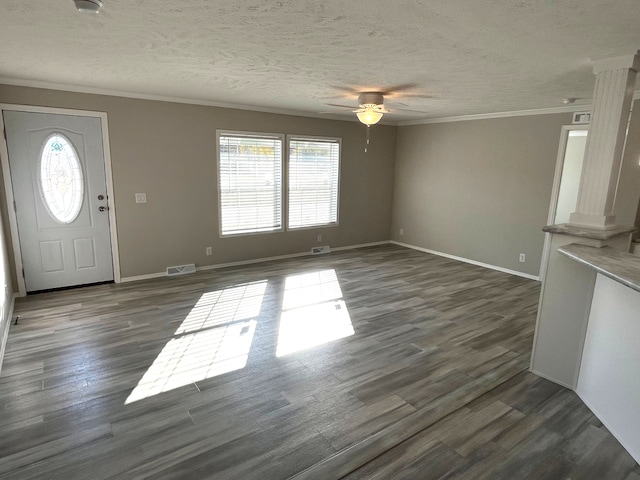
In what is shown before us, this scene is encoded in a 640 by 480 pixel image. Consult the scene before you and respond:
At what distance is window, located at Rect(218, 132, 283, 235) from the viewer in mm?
5755

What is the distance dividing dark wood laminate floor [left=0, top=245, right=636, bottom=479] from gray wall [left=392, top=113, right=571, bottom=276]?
110 centimetres

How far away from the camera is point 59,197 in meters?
4.56

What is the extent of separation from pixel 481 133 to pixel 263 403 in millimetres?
5509

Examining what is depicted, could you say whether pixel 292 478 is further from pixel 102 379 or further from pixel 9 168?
pixel 9 168

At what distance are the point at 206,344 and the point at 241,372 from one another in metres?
0.62

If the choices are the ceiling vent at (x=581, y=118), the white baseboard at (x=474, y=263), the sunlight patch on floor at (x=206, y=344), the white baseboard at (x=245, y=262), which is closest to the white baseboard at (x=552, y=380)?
the sunlight patch on floor at (x=206, y=344)

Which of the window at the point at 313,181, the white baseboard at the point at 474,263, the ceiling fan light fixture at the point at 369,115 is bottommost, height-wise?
the white baseboard at the point at 474,263

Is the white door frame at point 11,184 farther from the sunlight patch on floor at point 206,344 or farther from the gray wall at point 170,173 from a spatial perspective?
the sunlight patch on floor at point 206,344

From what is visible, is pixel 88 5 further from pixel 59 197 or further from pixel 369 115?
pixel 59 197

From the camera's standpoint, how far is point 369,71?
3344mm

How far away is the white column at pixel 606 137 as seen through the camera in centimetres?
274

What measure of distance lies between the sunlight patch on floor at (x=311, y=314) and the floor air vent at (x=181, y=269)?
4.85ft

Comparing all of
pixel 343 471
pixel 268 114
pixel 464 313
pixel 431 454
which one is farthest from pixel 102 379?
pixel 268 114

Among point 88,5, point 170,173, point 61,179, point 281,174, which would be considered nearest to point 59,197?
point 61,179
